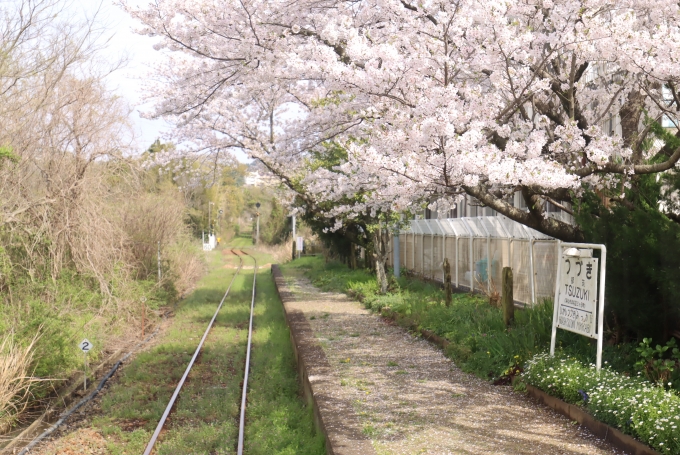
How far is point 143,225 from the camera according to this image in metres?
23.1

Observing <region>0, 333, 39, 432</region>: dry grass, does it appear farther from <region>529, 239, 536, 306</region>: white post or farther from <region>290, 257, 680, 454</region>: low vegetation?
<region>529, 239, 536, 306</region>: white post

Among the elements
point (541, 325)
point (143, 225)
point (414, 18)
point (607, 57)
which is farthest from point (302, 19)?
point (143, 225)

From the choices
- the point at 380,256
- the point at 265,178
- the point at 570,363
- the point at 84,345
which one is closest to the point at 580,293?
the point at 570,363

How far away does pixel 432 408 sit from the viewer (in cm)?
860

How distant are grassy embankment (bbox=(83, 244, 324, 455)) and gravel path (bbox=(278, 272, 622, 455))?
839mm

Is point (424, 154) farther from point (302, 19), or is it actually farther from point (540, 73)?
point (302, 19)

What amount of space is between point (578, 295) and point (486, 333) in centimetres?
329

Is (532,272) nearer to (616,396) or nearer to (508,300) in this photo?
(508,300)

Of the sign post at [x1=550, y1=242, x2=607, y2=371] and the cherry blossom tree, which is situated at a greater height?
the cherry blossom tree

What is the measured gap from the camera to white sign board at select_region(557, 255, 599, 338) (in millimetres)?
8359

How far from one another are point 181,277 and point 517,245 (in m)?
15.7

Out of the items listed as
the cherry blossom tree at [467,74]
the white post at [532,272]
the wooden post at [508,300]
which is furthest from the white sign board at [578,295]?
the white post at [532,272]

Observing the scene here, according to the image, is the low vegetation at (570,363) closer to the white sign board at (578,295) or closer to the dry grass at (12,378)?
the white sign board at (578,295)

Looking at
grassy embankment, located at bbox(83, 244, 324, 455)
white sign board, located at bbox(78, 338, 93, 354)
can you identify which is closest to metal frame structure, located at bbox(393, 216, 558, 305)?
grassy embankment, located at bbox(83, 244, 324, 455)
